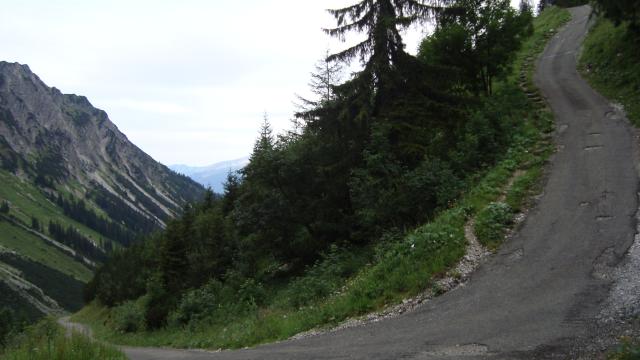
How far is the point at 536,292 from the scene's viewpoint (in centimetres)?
1030

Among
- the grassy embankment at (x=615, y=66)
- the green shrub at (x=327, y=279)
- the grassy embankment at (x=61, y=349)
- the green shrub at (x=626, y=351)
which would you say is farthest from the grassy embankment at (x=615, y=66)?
the grassy embankment at (x=61, y=349)

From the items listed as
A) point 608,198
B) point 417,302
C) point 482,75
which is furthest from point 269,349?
point 482,75

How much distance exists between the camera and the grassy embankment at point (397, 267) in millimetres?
12531

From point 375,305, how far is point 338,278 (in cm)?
512

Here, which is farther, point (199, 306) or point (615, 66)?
point (615, 66)

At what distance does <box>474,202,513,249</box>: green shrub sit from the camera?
13480mm

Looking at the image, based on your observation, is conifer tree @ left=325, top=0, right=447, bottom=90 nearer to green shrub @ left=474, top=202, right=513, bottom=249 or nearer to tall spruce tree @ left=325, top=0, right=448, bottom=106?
tall spruce tree @ left=325, top=0, right=448, bottom=106

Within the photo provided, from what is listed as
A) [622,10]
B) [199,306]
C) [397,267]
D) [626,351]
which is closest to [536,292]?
[626,351]

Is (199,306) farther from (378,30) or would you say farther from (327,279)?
(378,30)

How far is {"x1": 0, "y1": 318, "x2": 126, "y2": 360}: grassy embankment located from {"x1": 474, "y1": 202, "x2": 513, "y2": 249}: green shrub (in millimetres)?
10319

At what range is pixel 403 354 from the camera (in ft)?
28.3

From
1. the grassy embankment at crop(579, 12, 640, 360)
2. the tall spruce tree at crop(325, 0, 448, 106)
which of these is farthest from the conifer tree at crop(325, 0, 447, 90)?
the grassy embankment at crop(579, 12, 640, 360)

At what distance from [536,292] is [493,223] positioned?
13.2ft

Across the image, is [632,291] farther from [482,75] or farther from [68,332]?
[482,75]
